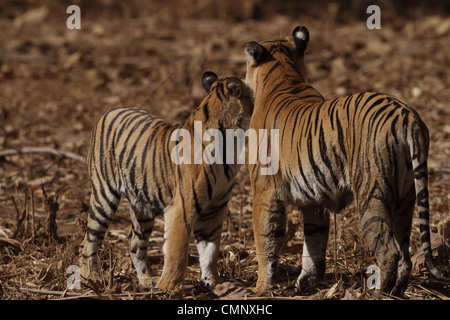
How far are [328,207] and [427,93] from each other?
5780 millimetres

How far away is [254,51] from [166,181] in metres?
0.94

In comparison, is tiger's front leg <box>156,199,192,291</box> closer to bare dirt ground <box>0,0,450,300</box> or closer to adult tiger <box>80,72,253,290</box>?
adult tiger <box>80,72,253,290</box>

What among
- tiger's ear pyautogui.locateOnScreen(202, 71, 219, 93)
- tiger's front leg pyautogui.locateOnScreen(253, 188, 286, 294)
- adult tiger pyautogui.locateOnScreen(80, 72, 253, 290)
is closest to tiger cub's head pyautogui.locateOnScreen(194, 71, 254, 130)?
adult tiger pyautogui.locateOnScreen(80, 72, 253, 290)

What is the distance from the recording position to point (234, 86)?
13.9 ft

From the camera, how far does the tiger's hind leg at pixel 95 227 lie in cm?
454

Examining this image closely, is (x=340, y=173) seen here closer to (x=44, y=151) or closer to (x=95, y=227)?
(x=95, y=227)

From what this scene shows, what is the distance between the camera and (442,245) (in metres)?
4.41

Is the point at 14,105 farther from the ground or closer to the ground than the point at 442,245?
farther from the ground

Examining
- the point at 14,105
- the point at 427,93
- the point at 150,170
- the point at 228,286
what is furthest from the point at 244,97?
the point at 14,105

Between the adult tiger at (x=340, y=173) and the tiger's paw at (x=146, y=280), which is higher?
the adult tiger at (x=340, y=173)

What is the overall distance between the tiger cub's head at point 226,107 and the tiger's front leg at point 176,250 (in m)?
0.56

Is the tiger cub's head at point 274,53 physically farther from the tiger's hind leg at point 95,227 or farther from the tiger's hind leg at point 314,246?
the tiger's hind leg at point 95,227

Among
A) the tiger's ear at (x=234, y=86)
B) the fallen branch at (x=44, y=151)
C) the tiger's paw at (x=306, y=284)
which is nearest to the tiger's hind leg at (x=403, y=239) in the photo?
the tiger's paw at (x=306, y=284)
